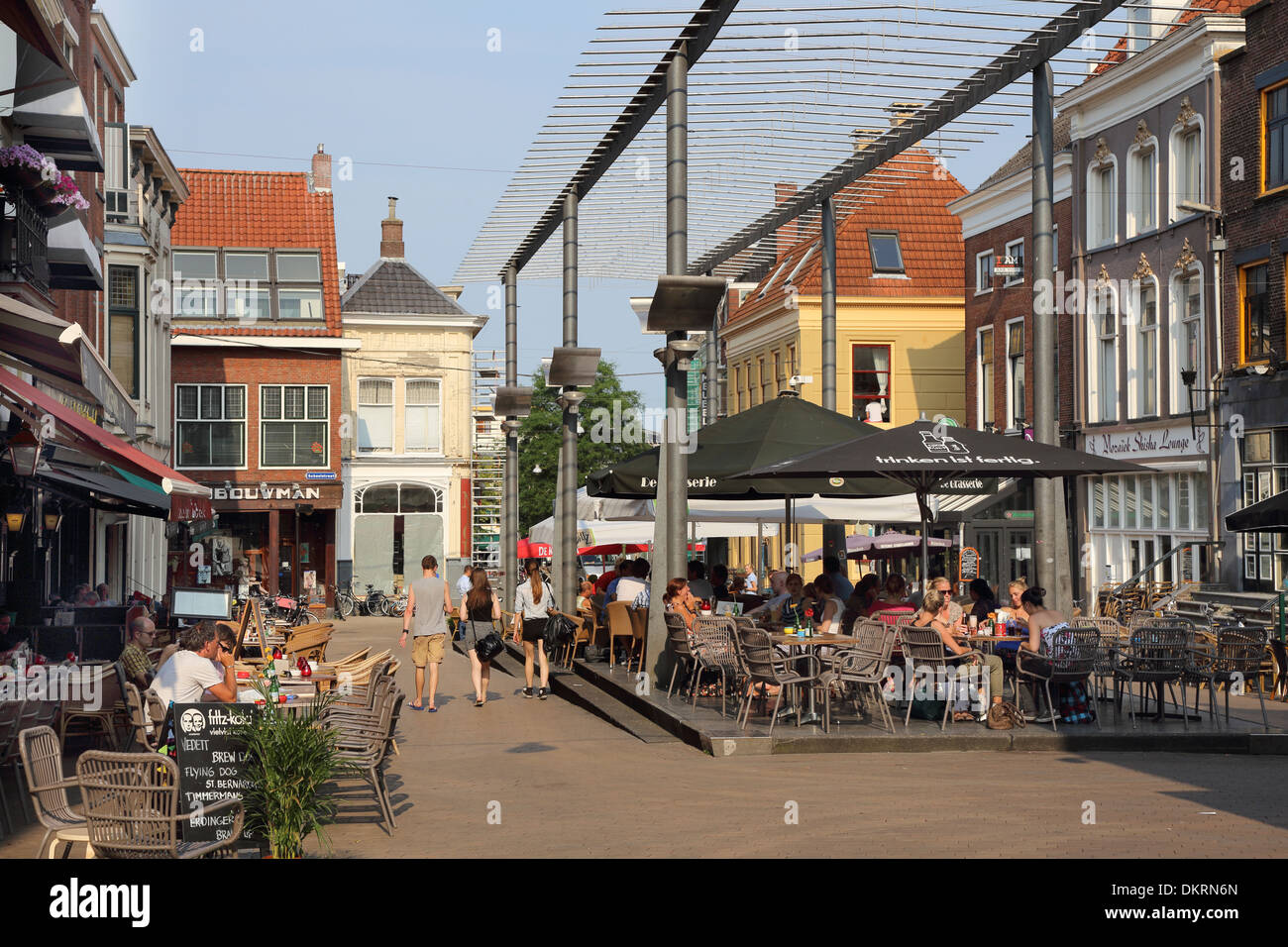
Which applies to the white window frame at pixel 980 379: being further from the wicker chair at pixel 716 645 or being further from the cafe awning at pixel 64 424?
the cafe awning at pixel 64 424

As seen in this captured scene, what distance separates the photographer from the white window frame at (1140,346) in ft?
100

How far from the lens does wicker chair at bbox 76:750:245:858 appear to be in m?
6.92

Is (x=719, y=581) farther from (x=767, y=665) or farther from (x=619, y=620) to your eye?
(x=767, y=665)

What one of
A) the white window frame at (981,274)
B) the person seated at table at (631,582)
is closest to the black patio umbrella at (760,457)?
the person seated at table at (631,582)

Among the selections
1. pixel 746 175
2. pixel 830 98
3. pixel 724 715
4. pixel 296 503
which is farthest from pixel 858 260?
pixel 724 715

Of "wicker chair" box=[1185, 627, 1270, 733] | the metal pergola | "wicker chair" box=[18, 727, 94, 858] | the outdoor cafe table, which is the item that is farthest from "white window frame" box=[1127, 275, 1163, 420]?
"wicker chair" box=[18, 727, 94, 858]

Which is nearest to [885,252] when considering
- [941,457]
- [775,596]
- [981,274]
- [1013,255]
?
[981,274]

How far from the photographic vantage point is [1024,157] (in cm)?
3841

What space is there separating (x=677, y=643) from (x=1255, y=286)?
16.8 m

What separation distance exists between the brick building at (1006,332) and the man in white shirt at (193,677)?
26.9 meters

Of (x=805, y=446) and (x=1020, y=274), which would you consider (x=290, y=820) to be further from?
(x=1020, y=274)

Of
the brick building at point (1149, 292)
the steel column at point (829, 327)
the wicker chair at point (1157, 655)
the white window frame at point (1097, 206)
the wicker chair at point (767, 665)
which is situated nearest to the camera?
the wicker chair at point (767, 665)

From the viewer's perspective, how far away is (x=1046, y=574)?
14.5 m

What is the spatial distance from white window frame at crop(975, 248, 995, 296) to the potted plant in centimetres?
3211
